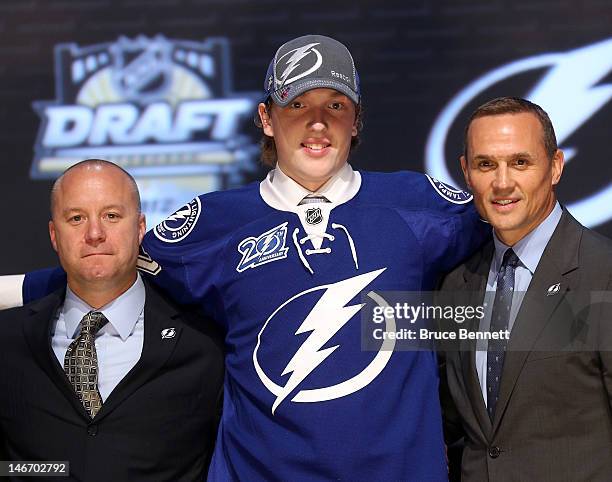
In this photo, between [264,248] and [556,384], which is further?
[264,248]

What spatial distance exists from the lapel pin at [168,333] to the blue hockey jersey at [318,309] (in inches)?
4.1

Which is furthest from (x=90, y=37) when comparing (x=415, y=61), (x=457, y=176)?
(x=457, y=176)

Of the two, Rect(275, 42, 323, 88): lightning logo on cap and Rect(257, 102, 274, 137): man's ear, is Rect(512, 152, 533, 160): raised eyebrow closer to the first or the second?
Rect(275, 42, 323, 88): lightning logo on cap

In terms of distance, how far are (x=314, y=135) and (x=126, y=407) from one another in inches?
31.2

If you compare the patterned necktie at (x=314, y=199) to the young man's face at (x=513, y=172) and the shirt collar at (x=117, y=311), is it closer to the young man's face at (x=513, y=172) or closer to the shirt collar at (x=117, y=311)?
the young man's face at (x=513, y=172)

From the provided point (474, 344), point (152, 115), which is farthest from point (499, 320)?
point (152, 115)

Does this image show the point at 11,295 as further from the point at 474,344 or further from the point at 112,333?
the point at 474,344

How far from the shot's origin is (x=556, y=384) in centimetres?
226

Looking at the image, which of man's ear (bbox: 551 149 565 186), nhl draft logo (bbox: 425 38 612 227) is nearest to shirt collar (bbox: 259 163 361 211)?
man's ear (bbox: 551 149 565 186)

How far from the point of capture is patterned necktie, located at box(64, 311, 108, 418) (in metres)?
2.46

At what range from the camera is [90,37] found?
12.3 ft

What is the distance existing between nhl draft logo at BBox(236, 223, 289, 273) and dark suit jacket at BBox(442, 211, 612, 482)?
53 cm

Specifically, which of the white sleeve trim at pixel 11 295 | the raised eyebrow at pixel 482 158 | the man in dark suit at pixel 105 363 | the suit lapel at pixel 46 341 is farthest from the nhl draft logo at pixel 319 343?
the white sleeve trim at pixel 11 295

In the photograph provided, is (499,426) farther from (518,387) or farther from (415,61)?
(415,61)
